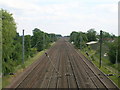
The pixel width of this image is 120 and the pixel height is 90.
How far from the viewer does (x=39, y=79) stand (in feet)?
70.5

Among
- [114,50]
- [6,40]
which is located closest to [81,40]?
[114,50]

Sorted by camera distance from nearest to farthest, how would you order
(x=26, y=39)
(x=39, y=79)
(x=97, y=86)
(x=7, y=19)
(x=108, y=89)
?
(x=108, y=89) < (x=97, y=86) < (x=39, y=79) < (x=7, y=19) < (x=26, y=39)

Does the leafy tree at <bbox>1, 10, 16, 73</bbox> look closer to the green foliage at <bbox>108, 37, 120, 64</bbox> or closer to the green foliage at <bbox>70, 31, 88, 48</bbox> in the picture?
the green foliage at <bbox>108, 37, 120, 64</bbox>

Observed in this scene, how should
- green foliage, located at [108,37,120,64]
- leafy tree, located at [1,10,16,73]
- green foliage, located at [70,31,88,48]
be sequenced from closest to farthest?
1. leafy tree, located at [1,10,16,73]
2. green foliage, located at [108,37,120,64]
3. green foliage, located at [70,31,88,48]

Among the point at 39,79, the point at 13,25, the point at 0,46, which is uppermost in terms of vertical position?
A: the point at 13,25

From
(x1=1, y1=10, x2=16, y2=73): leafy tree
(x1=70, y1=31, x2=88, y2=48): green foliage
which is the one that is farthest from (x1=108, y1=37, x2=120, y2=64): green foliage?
(x1=70, y1=31, x2=88, y2=48): green foliage

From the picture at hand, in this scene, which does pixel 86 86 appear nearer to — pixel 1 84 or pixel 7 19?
pixel 1 84

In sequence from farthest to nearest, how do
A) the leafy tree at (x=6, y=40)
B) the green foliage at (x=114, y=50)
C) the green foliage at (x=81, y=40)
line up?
the green foliage at (x=81, y=40), the green foliage at (x=114, y=50), the leafy tree at (x=6, y=40)

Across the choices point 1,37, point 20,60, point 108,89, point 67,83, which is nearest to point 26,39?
point 20,60

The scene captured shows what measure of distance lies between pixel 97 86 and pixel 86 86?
1.04 meters

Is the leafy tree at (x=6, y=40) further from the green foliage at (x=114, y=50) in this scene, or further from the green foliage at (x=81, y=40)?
the green foliage at (x=81, y=40)

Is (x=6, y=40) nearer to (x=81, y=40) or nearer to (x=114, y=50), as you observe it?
(x=114, y=50)

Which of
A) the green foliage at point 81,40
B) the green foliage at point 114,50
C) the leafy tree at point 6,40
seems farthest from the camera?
the green foliage at point 81,40

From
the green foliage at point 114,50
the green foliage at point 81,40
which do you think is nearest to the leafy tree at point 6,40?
the green foliage at point 114,50
